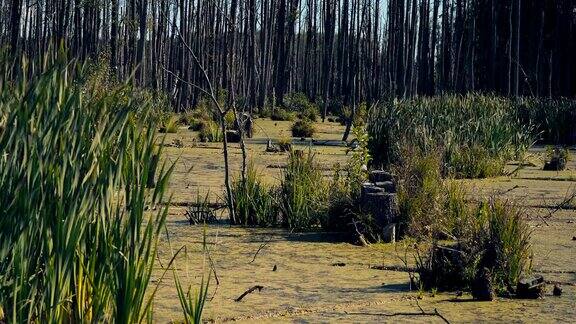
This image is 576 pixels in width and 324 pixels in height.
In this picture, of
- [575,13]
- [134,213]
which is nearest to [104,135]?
[134,213]

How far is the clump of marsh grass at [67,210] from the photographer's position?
3480 mm

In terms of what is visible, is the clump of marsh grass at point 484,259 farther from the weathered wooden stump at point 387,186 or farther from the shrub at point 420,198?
the weathered wooden stump at point 387,186

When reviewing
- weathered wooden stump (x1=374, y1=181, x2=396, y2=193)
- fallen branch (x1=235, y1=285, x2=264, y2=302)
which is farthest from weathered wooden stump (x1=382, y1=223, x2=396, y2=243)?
fallen branch (x1=235, y1=285, x2=264, y2=302)

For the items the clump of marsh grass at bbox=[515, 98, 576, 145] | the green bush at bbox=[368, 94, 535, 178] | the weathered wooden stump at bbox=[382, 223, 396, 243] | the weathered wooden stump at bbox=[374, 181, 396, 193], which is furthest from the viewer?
the clump of marsh grass at bbox=[515, 98, 576, 145]

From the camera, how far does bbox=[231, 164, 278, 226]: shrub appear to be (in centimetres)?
852

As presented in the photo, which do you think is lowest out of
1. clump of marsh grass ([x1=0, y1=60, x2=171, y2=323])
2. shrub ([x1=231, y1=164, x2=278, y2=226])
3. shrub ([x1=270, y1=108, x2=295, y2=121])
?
shrub ([x1=231, y1=164, x2=278, y2=226])

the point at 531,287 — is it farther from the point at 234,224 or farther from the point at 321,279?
the point at 234,224

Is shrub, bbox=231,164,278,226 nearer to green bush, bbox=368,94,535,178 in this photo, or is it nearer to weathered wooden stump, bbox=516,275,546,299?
weathered wooden stump, bbox=516,275,546,299

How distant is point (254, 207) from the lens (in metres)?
8.45

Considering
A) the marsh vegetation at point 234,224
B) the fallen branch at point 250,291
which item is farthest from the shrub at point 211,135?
the fallen branch at point 250,291

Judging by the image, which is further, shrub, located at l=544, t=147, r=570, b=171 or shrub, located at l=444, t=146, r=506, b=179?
shrub, located at l=544, t=147, r=570, b=171

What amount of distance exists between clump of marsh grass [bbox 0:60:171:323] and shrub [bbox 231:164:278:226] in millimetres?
4461

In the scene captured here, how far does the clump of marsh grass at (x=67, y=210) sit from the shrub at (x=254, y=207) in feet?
14.6

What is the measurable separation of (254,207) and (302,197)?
1.42ft
